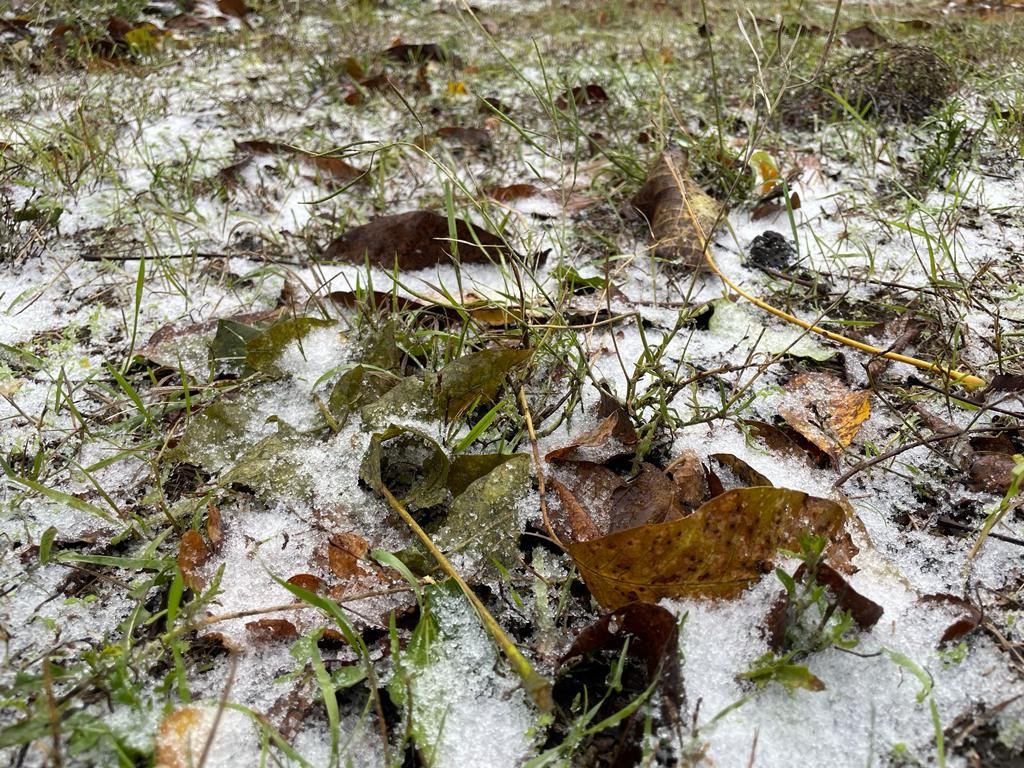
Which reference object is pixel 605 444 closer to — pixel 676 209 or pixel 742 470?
pixel 742 470

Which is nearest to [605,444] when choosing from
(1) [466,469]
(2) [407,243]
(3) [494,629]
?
(1) [466,469]

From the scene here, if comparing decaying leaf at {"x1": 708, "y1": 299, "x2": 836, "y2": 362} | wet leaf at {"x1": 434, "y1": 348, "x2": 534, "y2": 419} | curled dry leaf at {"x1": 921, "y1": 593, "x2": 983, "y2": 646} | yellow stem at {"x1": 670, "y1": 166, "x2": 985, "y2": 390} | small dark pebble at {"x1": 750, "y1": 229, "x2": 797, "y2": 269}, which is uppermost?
wet leaf at {"x1": 434, "y1": 348, "x2": 534, "y2": 419}

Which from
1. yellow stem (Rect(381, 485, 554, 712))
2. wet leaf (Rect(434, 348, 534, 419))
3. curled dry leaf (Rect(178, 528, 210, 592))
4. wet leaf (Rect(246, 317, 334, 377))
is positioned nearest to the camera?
yellow stem (Rect(381, 485, 554, 712))

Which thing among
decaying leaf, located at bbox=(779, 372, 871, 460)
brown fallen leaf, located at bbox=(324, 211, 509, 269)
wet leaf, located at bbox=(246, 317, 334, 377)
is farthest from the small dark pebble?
wet leaf, located at bbox=(246, 317, 334, 377)

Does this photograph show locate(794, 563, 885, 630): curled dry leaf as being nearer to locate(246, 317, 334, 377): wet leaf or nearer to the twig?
the twig

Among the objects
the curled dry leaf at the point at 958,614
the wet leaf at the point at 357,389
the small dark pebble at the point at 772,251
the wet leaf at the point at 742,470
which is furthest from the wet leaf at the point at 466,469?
the small dark pebble at the point at 772,251

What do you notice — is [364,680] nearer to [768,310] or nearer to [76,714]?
[76,714]

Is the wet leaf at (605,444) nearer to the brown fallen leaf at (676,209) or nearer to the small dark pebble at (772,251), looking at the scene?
the brown fallen leaf at (676,209)
